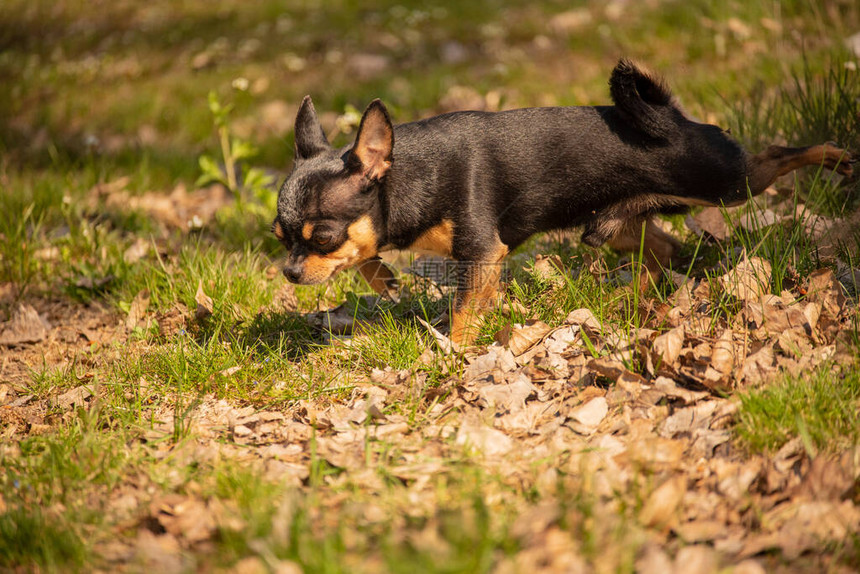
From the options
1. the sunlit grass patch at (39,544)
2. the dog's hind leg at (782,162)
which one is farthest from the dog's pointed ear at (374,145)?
the sunlit grass patch at (39,544)

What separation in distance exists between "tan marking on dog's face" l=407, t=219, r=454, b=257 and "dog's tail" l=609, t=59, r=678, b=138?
3.44ft

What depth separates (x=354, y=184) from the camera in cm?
345

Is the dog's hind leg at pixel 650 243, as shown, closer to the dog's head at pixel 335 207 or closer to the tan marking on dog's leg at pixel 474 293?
the tan marking on dog's leg at pixel 474 293

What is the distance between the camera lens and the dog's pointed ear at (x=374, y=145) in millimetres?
3312

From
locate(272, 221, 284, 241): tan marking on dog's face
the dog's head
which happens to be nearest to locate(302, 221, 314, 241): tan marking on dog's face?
the dog's head

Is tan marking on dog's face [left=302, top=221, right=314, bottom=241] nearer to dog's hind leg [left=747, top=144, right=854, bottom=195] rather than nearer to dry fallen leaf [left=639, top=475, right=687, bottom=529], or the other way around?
dry fallen leaf [left=639, top=475, right=687, bottom=529]

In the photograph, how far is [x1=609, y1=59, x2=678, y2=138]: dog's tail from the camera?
11.6ft

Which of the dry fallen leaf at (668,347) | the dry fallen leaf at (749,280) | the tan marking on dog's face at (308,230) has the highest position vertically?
the tan marking on dog's face at (308,230)

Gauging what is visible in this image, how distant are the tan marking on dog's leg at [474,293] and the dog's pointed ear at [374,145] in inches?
24.6

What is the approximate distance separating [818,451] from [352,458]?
5.24 ft

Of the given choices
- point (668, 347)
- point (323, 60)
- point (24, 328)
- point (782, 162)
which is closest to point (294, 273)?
point (668, 347)

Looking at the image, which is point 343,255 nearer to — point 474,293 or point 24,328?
point 474,293

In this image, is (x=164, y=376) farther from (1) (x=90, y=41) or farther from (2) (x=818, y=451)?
(1) (x=90, y=41)

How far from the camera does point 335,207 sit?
3414 mm
